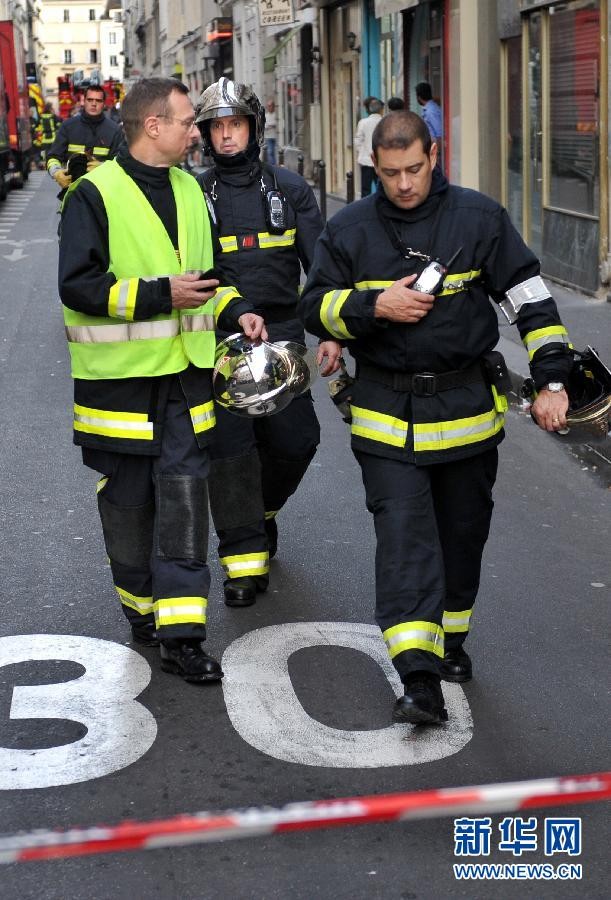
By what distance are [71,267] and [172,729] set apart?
1.45 metres

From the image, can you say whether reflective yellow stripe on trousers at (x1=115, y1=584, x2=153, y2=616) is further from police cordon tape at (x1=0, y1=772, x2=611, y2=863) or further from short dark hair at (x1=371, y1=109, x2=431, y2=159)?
police cordon tape at (x1=0, y1=772, x2=611, y2=863)

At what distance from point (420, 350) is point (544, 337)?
1.30 feet

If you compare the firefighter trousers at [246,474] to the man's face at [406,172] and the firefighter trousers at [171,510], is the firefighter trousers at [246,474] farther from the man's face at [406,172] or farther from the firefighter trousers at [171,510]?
the man's face at [406,172]

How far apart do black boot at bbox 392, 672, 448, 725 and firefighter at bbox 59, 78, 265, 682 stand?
74 cm

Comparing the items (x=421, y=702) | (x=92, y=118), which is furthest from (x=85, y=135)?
(x=421, y=702)

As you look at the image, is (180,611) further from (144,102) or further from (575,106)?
(575,106)

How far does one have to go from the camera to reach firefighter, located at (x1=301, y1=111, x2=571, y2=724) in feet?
14.6

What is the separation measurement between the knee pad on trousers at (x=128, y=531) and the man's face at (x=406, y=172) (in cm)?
141

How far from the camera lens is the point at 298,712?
466cm

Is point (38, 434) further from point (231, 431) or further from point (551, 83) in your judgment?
point (551, 83)

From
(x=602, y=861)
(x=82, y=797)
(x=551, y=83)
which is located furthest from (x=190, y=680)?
(x=551, y=83)

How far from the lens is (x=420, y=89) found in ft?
64.3

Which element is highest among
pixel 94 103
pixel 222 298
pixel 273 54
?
pixel 273 54

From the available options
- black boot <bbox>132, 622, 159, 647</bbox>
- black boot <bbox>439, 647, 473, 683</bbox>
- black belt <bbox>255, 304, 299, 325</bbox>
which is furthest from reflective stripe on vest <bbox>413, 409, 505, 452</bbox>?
black belt <bbox>255, 304, 299, 325</bbox>
